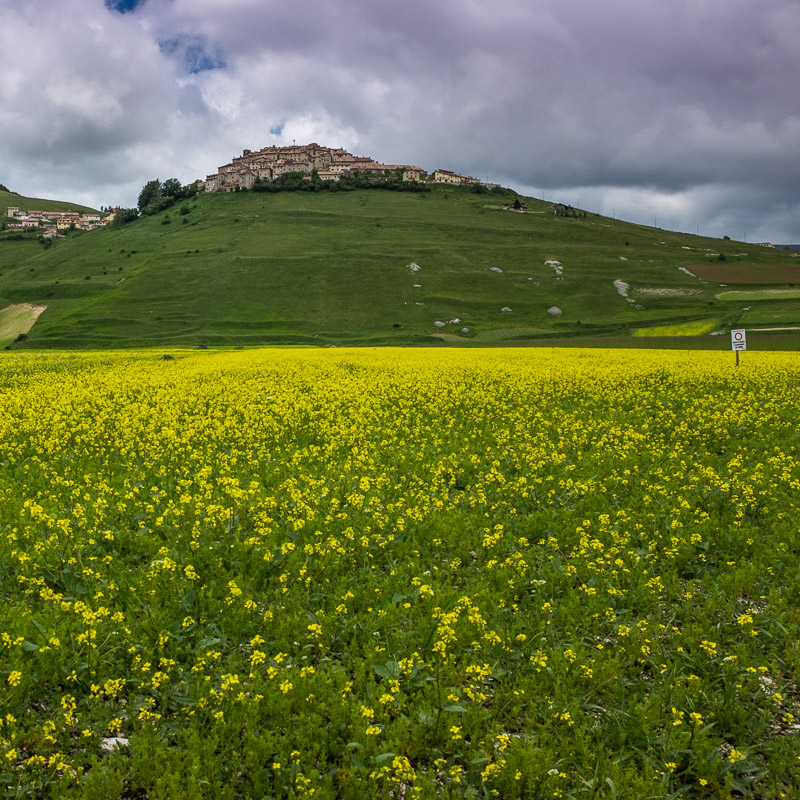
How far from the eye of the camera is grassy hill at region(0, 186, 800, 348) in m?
99.7

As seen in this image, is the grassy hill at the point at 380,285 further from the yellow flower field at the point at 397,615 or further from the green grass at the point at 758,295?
the yellow flower field at the point at 397,615

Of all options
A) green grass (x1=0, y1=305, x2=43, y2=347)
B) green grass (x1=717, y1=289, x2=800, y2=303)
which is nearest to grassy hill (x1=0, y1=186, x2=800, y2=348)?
green grass (x1=717, y1=289, x2=800, y2=303)

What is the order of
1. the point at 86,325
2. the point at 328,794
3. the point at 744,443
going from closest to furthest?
the point at 328,794
the point at 744,443
the point at 86,325

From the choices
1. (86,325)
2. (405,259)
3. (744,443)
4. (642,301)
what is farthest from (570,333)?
(86,325)

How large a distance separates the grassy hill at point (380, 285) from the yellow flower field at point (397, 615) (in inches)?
2236

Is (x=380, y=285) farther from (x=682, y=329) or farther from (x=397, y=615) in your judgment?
(x=397, y=615)

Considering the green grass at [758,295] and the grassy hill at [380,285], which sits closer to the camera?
the grassy hill at [380,285]

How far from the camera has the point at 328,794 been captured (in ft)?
Result: 15.3

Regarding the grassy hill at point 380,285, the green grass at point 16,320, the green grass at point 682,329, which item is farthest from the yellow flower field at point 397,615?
the green grass at point 16,320

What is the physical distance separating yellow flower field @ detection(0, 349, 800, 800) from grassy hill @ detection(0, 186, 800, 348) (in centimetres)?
5679

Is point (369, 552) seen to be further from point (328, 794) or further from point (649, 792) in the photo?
point (649, 792)

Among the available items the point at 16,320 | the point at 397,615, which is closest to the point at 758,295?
the point at 397,615

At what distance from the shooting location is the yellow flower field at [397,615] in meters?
5.05

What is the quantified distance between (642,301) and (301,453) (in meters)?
122
